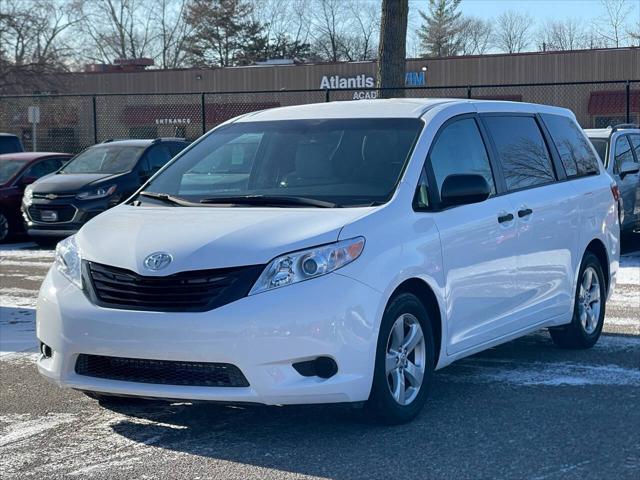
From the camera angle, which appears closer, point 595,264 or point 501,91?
point 595,264

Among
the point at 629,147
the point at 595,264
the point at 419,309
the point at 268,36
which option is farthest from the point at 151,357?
the point at 268,36

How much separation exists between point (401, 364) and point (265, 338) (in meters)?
1.01

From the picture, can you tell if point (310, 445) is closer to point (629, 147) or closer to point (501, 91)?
point (629, 147)

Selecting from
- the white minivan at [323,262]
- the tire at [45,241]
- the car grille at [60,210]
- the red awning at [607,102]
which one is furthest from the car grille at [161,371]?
the red awning at [607,102]

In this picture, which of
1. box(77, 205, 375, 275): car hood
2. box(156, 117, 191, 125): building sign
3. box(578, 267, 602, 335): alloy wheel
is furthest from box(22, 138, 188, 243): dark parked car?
box(156, 117, 191, 125): building sign

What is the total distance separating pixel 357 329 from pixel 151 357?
41.5 inches

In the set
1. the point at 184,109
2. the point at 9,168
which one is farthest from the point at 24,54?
the point at 9,168

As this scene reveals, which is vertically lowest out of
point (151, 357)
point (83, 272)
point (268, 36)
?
point (151, 357)

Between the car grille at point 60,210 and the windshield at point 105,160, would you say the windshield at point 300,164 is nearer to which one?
the car grille at point 60,210

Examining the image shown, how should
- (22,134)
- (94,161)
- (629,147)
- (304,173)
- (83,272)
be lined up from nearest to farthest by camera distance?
1. (83,272)
2. (304,173)
3. (629,147)
4. (94,161)
5. (22,134)

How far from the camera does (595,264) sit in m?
8.23

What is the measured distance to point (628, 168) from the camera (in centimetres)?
1409

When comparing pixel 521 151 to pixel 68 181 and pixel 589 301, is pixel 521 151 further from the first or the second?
pixel 68 181

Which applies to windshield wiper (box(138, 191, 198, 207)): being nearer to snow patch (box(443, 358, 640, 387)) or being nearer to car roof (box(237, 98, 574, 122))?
car roof (box(237, 98, 574, 122))
